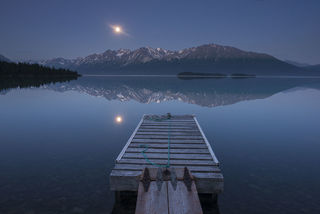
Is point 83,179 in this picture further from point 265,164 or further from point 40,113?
point 40,113

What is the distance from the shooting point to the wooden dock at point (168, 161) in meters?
6.39

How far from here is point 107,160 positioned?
10555mm

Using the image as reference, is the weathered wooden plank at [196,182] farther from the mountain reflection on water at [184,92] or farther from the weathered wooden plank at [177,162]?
the mountain reflection on water at [184,92]

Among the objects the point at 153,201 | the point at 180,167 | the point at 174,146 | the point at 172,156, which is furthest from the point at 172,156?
the point at 153,201

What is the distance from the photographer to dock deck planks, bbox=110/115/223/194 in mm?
6555

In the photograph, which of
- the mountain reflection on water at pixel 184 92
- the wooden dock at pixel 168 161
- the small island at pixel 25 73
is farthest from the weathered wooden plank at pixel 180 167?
the small island at pixel 25 73

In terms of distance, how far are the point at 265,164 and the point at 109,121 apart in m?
13.8

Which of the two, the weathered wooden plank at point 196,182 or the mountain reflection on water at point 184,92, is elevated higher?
the weathered wooden plank at point 196,182

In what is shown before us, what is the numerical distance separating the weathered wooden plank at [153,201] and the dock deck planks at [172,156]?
3.12 feet

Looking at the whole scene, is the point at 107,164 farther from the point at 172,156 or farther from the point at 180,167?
the point at 180,167

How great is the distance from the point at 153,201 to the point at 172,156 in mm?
3209

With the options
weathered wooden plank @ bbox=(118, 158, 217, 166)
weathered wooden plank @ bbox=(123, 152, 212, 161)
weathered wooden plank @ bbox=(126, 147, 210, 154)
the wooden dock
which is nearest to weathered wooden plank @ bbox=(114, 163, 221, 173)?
the wooden dock

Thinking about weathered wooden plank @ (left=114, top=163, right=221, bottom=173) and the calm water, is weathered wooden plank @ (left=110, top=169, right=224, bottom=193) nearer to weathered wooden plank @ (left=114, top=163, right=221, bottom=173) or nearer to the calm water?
weathered wooden plank @ (left=114, top=163, right=221, bottom=173)

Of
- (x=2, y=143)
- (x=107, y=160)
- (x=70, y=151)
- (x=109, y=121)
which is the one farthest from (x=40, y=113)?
(x=107, y=160)
